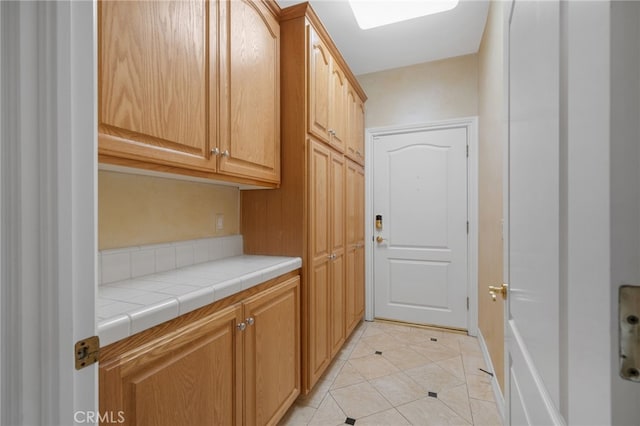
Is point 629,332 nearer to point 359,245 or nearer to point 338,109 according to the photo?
point 338,109

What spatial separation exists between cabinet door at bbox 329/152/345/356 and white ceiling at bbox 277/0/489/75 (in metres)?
1.03

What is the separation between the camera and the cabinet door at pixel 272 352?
1.25 meters

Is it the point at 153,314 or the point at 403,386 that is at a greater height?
the point at 153,314

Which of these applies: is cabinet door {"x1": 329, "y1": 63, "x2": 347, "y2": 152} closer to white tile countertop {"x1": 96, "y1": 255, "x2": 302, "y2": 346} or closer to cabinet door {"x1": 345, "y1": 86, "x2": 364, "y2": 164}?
cabinet door {"x1": 345, "y1": 86, "x2": 364, "y2": 164}

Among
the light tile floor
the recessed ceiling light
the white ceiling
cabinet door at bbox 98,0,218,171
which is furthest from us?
the white ceiling

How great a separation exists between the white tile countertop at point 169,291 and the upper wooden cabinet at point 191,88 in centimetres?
43

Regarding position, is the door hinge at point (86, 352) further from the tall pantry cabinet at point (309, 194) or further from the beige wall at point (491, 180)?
the beige wall at point (491, 180)

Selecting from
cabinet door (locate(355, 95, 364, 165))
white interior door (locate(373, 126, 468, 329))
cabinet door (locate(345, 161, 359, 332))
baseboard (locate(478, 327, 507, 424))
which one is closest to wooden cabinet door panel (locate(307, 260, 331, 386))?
cabinet door (locate(345, 161, 359, 332))

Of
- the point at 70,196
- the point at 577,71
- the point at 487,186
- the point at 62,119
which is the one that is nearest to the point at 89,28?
the point at 62,119

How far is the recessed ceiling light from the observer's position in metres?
2.03

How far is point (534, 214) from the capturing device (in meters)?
0.60

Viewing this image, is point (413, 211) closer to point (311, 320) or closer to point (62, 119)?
point (311, 320)

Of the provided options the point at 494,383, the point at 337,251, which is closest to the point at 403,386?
the point at 494,383

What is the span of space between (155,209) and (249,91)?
2.37ft
